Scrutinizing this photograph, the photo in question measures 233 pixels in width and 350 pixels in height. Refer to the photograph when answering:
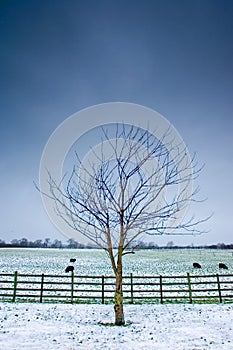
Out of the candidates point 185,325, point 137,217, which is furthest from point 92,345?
point 137,217

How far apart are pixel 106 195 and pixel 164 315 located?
184 inches

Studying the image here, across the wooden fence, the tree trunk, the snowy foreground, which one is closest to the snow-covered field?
the wooden fence

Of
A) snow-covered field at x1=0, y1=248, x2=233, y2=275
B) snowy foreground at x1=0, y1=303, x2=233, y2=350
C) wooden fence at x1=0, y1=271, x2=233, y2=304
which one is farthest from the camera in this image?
snow-covered field at x1=0, y1=248, x2=233, y2=275

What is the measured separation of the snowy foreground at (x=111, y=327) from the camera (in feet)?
23.3

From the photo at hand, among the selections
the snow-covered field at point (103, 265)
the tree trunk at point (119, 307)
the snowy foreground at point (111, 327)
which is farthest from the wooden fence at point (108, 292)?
the snow-covered field at point (103, 265)

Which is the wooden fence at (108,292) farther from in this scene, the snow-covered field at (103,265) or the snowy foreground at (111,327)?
the snow-covered field at (103,265)

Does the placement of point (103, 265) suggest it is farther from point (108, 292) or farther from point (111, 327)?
point (111, 327)

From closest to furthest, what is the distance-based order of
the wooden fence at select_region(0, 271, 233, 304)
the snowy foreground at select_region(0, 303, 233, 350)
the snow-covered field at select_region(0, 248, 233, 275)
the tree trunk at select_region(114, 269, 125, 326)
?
the snowy foreground at select_region(0, 303, 233, 350), the tree trunk at select_region(114, 269, 125, 326), the wooden fence at select_region(0, 271, 233, 304), the snow-covered field at select_region(0, 248, 233, 275)

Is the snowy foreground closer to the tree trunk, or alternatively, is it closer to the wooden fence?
the tree trunk

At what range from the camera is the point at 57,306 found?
12172 millimetres

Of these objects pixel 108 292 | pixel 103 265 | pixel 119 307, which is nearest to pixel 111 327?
pixel 119 307

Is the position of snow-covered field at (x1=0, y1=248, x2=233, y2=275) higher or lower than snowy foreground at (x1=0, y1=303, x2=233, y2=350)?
higher

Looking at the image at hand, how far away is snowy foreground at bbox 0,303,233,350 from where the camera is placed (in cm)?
710

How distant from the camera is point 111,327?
8789 mm
